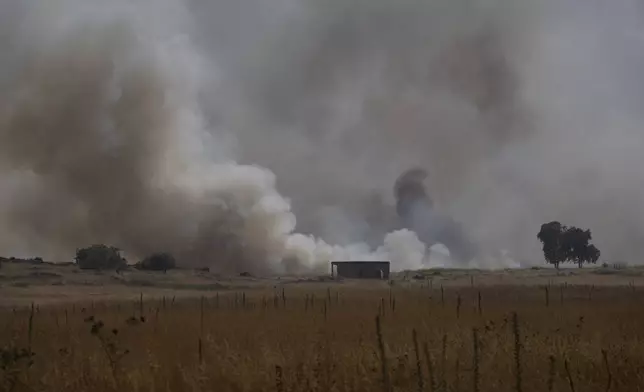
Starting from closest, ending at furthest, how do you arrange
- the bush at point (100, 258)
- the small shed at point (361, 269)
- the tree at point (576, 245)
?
the bush at point (100, 258)
the small shed at point (361, 269)
the tree at point (576, 245)

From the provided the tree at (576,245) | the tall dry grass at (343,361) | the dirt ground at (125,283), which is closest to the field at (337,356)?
the tall dry grass at (343,361)

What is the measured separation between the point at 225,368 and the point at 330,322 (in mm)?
6943

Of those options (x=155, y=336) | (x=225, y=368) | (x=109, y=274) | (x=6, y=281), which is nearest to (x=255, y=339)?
(x=155, y=336)

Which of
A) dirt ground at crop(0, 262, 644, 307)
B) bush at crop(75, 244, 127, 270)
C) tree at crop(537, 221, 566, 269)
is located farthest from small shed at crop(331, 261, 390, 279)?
tree at crop(537, 221, 566, 269)

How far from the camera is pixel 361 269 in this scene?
236ft

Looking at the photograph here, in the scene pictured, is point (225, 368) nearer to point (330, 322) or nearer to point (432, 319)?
point (330, 322)


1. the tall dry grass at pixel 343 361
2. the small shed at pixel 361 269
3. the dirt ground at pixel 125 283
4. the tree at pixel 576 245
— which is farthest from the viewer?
the tree at pixel 576 245

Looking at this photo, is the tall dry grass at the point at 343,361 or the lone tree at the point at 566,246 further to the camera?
the lone tree at the point at 566,246

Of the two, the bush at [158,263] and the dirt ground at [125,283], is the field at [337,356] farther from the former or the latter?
the bush at [158,263]

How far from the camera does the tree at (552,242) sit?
95.7 meters

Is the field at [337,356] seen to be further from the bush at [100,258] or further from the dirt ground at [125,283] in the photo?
the bush at [100,258]

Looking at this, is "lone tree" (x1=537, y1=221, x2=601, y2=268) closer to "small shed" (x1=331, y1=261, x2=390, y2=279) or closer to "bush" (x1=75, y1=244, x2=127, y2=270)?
"small shed" (x1=331, y1=261, x2=390, y2=279)

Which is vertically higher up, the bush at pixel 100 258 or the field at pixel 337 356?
the bush at pixel 100 258

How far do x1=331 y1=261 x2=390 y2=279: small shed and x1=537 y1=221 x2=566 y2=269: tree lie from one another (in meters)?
34.8
